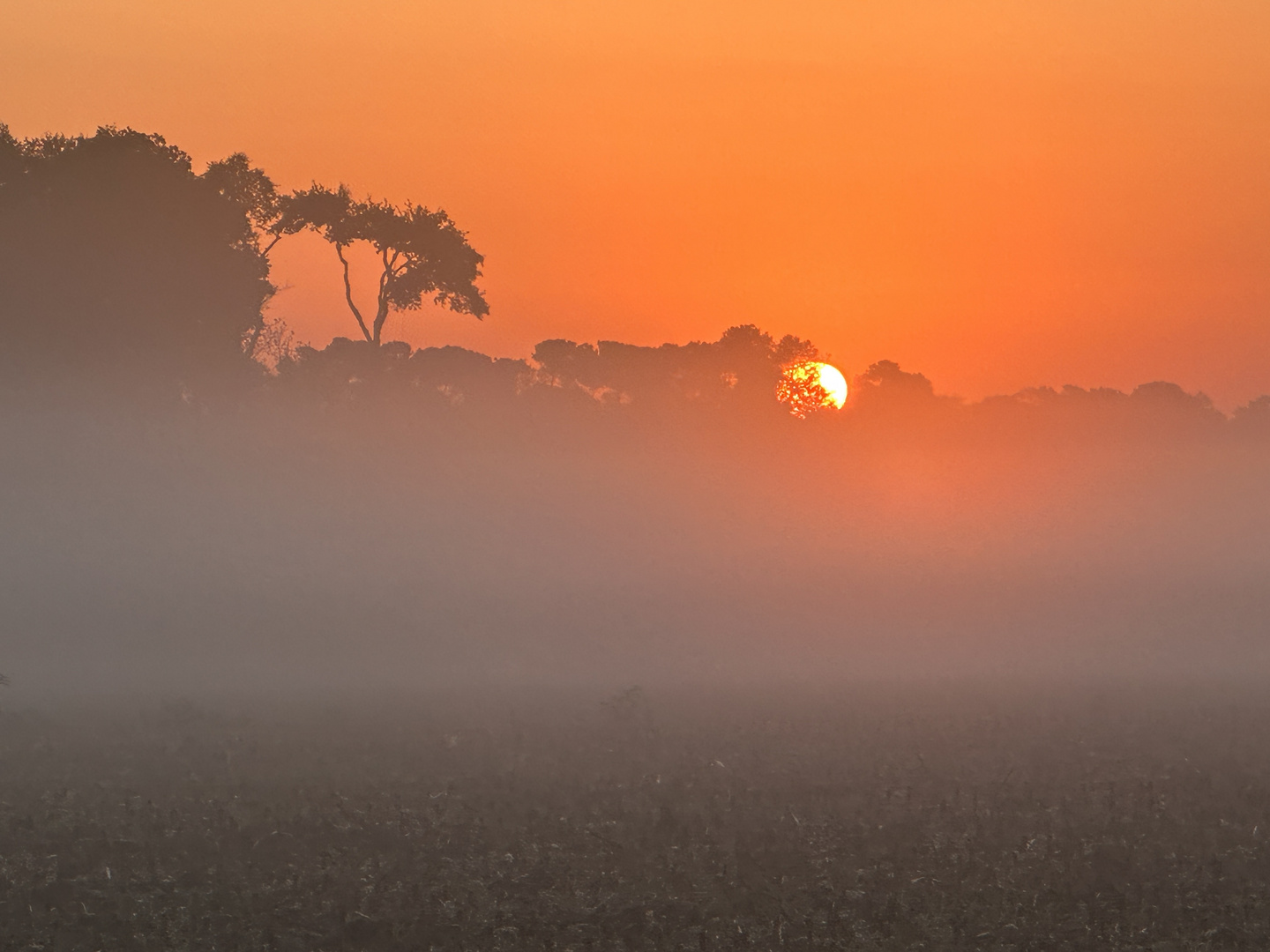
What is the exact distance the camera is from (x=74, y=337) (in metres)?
62.1

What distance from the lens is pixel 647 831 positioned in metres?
26.2

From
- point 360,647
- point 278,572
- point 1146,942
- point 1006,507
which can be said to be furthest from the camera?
point 1006,507

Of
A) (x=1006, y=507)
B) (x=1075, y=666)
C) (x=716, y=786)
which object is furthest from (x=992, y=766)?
(x=1006, y=507)

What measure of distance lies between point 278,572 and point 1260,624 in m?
43.3

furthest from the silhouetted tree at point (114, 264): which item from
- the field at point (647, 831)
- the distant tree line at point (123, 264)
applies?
the field at point (647, 831)

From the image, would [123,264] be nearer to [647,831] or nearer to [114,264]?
[114,264]

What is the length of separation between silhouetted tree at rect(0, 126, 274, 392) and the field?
25.4 m

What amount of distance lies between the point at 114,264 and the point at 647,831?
45.5 metres

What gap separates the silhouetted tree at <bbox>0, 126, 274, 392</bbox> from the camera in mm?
61781

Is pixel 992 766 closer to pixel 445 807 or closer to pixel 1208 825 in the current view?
pixel 1208 825

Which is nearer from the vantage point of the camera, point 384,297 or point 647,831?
point 647,831

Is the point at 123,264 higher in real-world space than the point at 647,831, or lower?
higher

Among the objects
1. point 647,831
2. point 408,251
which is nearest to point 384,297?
point 408,251

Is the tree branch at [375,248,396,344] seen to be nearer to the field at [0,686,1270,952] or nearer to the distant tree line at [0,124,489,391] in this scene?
the distant tree line at [0,124,489,391]
